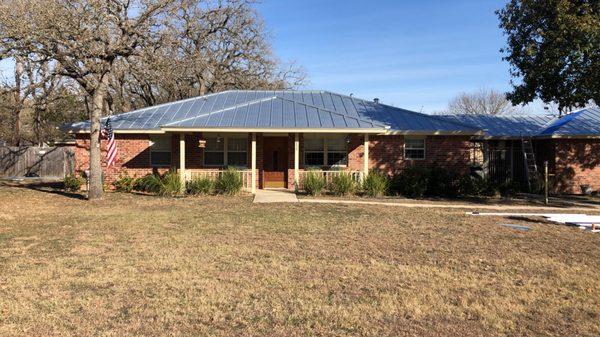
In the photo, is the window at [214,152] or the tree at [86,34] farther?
the window at [214,152]

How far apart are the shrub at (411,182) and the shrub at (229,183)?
19.0 ft

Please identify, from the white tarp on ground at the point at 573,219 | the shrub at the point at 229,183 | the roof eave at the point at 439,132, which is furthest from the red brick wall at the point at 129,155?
the white tarp on ground at the point at 573,219

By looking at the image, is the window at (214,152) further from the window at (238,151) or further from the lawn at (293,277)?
the lawn at (293,277)

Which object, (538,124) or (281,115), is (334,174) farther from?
(538,124)

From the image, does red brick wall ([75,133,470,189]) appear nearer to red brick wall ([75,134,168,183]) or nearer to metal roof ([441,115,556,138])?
red brick wall ([75,134,168,183])

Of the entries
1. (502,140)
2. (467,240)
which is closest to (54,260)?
(467,240)

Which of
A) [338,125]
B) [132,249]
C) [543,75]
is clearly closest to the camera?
[132,249]

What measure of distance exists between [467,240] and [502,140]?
15.0m

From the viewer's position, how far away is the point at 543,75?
1487cm

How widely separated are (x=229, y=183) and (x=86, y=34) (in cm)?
657

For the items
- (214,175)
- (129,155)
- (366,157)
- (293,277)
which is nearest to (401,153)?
(366,157)

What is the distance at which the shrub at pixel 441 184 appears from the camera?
1872 centimetres

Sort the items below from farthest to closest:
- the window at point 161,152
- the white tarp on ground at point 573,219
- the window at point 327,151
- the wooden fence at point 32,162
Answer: the wooden fence at point 32,162
the window at point 327,151
the window at point 161,152
the white tarp on ground at point 573,219

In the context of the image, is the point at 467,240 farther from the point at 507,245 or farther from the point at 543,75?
the point at 543,75
